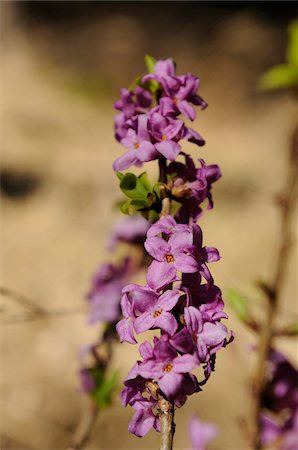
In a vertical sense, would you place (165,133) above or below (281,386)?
above

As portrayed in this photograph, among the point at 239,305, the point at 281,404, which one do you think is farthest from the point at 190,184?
the point at 281,404

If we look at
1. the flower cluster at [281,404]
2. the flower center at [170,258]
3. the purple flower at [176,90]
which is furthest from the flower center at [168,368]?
the flower cluster at [281,404]

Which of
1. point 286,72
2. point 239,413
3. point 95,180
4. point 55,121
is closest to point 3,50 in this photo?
point 55,121

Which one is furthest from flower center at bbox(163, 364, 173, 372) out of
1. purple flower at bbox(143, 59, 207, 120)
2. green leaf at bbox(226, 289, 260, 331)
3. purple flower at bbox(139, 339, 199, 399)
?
green leaf at bbox(226, 289, 260, 331)

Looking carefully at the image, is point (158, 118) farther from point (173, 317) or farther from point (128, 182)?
point (173, 317)

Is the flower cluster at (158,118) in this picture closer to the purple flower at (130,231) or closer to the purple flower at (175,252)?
the purple flower at (175,252)

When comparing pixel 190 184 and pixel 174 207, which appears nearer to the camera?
pixel 190 184

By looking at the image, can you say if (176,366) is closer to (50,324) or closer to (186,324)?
(186,324)
